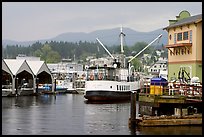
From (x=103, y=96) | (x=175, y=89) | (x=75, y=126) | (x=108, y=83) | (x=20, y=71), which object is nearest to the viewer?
(x=175, y=89)

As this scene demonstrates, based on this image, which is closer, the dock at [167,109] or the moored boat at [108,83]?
the dock at [167,109]

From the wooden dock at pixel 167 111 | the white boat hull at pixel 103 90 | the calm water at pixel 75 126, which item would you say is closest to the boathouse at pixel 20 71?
the white boat hull at pixel 103 90

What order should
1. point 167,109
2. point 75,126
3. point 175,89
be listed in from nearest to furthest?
point 175,89 → point 75,126 → point 167,109

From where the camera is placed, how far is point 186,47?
192ft

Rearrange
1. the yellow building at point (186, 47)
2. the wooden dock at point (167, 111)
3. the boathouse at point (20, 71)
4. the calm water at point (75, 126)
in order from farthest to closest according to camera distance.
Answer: the boathouse at point (20, 71)
the yellow building at point (186, 47)
the wooden dock at point (167, 111)
the calm water at point (75, 126)

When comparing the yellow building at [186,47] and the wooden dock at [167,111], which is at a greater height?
the yellow building at [186,47]

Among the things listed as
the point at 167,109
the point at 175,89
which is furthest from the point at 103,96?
the point at 175,89

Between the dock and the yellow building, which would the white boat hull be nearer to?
the yellow building

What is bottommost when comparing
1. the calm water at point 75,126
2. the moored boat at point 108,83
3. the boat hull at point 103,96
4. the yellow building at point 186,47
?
the calm water at point 75,126

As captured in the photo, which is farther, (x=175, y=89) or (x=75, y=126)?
(x=75, y=126)

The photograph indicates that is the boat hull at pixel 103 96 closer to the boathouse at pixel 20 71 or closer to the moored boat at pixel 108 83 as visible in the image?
the moored boat at pixel 108 83

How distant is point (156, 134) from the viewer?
103 ft

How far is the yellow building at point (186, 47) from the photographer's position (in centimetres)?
5638

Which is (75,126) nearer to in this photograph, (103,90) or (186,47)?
(186,47)
